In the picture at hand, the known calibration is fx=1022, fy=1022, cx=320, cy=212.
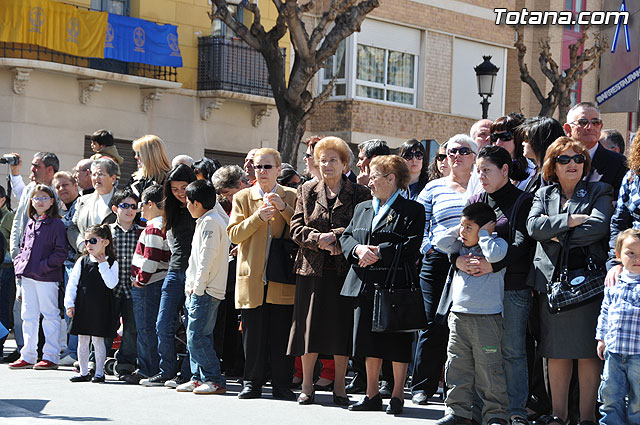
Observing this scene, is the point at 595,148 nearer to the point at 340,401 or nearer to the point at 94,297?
the point at 340,401

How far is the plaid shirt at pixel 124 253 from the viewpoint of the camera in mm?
10086

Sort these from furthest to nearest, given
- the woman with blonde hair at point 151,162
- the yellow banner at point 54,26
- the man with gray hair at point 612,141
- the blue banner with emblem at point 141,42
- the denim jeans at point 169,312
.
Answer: the blue banner with emblem at point 141,42 → the yellow banner at point 54,26 → the woman with blonde hair at point 151,162 → the man with gray hair at point 612,141 → the denim jeans at point 169,312

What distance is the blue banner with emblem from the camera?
21422 mm

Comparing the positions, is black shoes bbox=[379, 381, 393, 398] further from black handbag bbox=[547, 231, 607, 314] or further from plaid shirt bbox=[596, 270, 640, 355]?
plaid shirt bbox=[596, 270, 640, 355]

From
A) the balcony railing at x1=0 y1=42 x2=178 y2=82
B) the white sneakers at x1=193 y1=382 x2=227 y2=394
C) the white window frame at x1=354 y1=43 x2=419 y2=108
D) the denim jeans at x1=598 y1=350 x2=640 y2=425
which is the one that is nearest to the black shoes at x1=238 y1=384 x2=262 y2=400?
the white sneakers at x1=193 y1=382 x2=227 y2=394

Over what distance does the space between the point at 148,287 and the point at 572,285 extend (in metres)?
4.28

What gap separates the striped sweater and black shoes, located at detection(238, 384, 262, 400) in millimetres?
1550

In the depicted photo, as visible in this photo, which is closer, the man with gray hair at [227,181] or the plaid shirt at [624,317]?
the plaid shirt at [624,317]

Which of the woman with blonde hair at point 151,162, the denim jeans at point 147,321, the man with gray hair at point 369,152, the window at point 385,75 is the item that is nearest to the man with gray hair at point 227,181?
the woman with blonde hair at point 151,162

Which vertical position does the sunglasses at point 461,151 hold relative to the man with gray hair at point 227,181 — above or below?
above


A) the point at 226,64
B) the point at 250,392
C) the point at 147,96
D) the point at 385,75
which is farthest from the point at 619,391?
the point at 385,75

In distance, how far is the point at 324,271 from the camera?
852 centimetres

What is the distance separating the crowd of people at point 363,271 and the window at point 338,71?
16.5 metres

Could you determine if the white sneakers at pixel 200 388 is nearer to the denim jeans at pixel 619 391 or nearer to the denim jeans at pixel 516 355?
the denim jeans at pixel 516 355
